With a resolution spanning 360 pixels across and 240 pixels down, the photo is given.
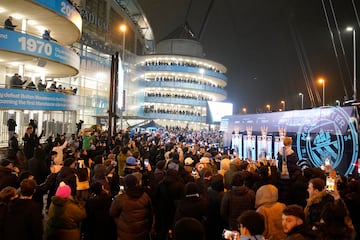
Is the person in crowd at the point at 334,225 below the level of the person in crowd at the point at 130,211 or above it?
above

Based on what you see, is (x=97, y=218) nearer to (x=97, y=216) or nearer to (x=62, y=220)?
(x=97, y=216)

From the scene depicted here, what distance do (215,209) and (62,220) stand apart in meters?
2.80

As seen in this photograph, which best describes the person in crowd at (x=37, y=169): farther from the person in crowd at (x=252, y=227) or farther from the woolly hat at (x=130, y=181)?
the person in crowd at (x=252, y=227)

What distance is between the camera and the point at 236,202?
17.3ft

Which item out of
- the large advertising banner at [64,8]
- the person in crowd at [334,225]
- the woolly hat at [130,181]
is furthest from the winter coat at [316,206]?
the large advertising banner at [64,8]

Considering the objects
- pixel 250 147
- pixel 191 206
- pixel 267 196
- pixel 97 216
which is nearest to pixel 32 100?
pixel 250 147

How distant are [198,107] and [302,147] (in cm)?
6151

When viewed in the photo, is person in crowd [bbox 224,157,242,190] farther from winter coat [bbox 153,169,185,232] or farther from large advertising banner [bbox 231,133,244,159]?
large advertising banner [bbox 231,133,244,159]

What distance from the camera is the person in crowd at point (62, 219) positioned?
4.56m

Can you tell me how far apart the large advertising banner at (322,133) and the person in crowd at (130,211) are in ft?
31.5

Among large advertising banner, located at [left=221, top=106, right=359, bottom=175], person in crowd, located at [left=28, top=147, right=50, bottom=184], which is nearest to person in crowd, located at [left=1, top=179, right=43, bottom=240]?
person in crowd, located at [left=28, top=147, right=50, bottom=184]

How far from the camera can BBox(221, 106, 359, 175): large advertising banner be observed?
12.0 metres

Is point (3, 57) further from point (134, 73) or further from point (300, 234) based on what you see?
point (134, 73)

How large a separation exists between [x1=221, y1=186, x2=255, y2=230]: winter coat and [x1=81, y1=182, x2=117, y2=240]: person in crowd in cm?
197
